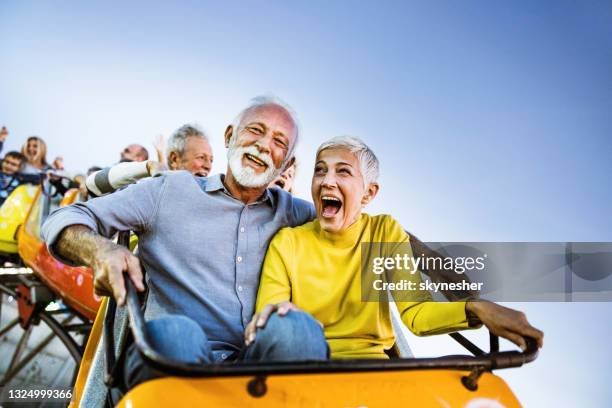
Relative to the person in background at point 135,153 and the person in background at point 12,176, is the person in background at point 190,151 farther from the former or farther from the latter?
the person in background at point 12,176

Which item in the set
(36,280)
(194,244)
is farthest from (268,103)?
(36,280)

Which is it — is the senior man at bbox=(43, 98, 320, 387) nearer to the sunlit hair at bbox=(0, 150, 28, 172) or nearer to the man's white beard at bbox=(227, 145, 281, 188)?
the man's white beard at bbox=(227, 145, 281, 188)

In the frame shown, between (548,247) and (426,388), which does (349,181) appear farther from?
(548,247)

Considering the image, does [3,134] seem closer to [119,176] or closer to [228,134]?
[119,176]

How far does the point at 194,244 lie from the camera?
1565 millimetres

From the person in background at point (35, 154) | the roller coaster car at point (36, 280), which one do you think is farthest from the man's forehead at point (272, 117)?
the person in background at point (35, 154)

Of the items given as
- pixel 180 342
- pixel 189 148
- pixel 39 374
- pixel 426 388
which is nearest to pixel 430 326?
pixel 426 388

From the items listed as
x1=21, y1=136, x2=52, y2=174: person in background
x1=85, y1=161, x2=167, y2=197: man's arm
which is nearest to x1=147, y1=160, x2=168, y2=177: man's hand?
x1=85, y1=161, x2=167, y2=197: man's arm

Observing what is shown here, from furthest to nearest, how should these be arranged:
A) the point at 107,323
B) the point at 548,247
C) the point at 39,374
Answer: the point at 39,374
the point at 548,247
the point at 107,323

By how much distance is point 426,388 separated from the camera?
1.00 meters

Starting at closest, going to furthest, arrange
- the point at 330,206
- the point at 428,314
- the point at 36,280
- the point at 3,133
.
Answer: the point at 428,314 < the point at 330,206 < the point at 36,280 < the point at 3,133

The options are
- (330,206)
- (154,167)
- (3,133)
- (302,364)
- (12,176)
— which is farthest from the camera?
(3,133)

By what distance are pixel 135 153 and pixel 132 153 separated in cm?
2

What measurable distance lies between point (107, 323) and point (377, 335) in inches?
28.3
